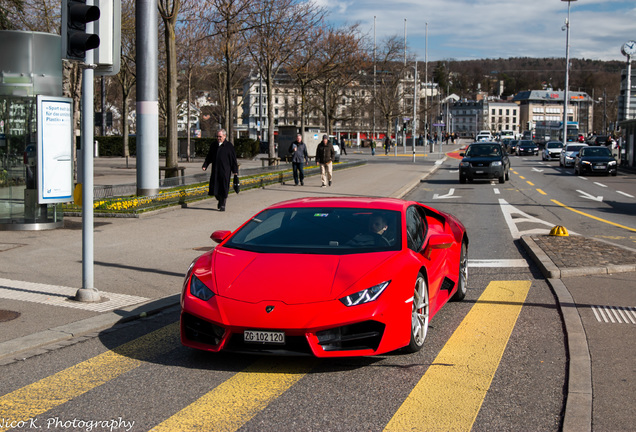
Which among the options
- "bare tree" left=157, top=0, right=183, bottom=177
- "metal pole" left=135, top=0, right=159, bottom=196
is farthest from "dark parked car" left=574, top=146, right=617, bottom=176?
"metal pole" left=135, top=0, right=159, bottom=196

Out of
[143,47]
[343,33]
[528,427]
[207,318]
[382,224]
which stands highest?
[343,33]

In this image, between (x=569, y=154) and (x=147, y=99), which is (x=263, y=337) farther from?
(x=569, y=154)

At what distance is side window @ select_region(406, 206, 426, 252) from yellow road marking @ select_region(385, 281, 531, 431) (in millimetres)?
888

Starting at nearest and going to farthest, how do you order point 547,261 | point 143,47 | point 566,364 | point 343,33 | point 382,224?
1. point 566,364
2. point 382,224
3. point 547,261
4. point 143,47
5. point 343,33

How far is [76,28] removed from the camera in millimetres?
7461

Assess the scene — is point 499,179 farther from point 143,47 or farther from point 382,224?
point 382,224

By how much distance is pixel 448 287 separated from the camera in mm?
7379

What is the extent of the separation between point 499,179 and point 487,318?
25039 millimetres

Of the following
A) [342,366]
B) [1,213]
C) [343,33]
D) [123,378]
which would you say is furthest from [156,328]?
[343,33]

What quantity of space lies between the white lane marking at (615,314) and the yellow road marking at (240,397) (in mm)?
3181

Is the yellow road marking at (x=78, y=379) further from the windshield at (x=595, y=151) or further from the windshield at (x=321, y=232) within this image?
the windshield at (x=595, y=151)

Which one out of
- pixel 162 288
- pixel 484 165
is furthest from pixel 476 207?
pixel 162 288

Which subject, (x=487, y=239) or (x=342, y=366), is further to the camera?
(x=487, y=239)

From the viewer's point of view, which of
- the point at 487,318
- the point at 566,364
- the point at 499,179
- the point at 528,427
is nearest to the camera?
the point at 528,427
